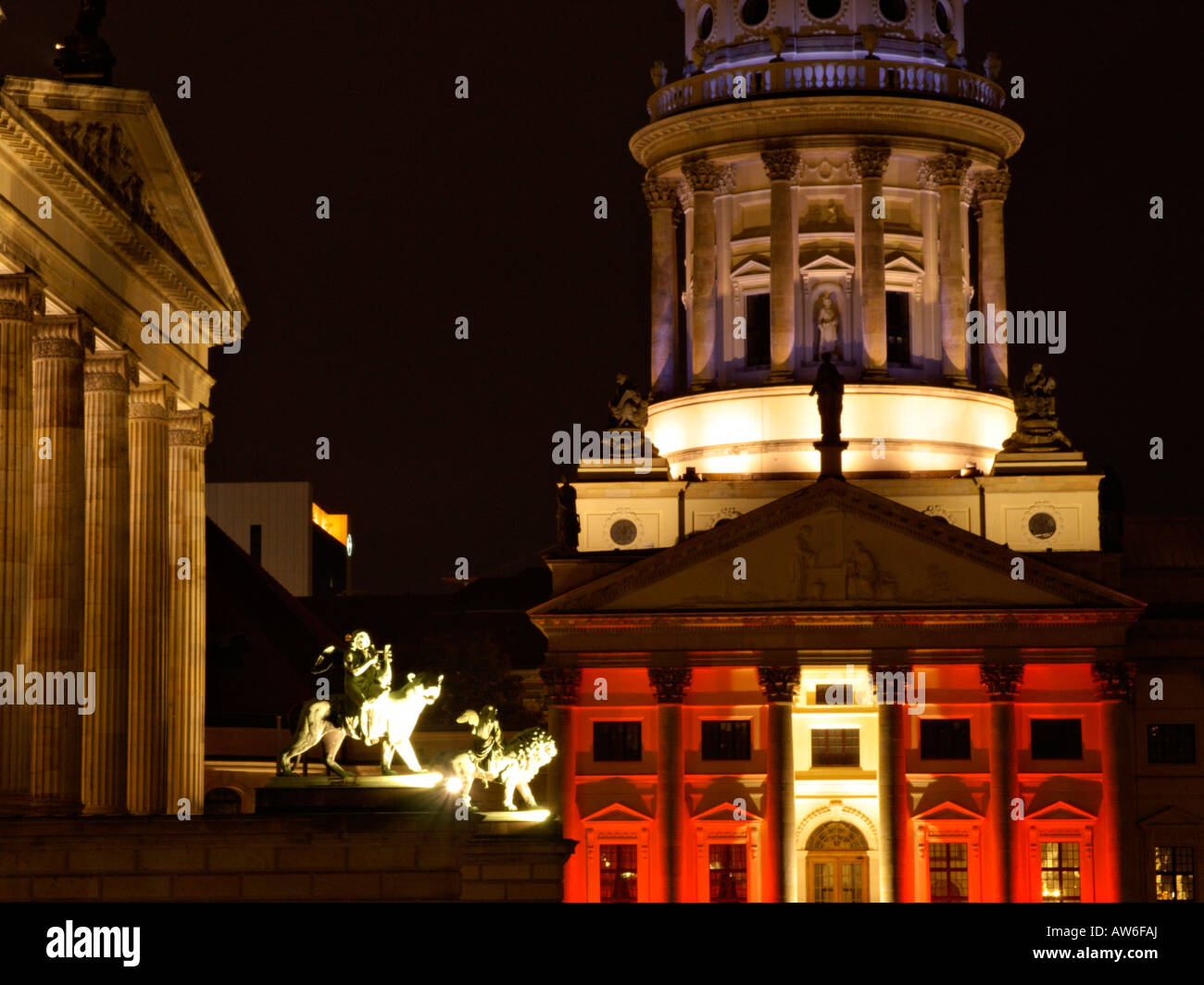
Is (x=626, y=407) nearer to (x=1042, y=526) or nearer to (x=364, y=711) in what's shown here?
(x=1042, y=526)

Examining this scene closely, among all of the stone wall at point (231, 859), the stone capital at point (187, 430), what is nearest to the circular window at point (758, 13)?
the stone capital at point (187, 430)

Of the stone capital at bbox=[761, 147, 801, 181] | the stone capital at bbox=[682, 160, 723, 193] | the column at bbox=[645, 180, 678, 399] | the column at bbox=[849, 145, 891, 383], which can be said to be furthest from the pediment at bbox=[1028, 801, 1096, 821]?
the stone capital at bbox=[682, 160, 723, 193]

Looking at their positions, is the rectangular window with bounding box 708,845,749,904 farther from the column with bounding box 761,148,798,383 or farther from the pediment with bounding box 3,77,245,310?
the pediment with bounding box 3,77,245,310

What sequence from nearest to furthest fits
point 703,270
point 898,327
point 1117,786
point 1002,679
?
point 1117,786 → point 1002,679 → point 703,270 → point 898,327

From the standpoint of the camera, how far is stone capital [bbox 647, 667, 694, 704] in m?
86.4

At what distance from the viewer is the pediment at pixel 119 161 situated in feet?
158

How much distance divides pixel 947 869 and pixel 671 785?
385 inches

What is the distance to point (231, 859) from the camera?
44.4 m

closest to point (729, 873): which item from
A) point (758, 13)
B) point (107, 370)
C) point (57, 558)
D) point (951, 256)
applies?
point (951, 256)

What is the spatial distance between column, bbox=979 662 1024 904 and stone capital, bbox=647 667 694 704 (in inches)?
393

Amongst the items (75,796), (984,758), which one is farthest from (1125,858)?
(75,796)

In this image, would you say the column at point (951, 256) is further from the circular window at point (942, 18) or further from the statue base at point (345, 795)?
the statue base at point (345, 795)
